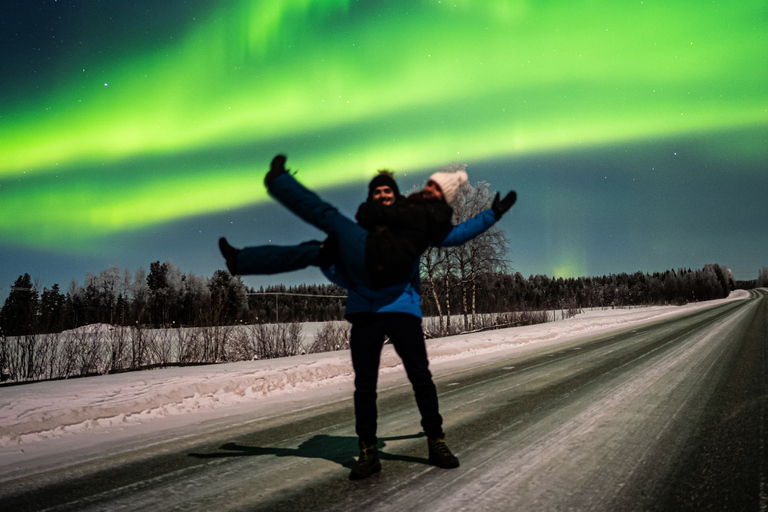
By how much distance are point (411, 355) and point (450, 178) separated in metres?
1.07

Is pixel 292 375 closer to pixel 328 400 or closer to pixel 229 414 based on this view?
pixel 328 400

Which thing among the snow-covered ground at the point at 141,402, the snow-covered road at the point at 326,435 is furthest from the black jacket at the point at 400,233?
the snow-covered ground at the point at 141,402

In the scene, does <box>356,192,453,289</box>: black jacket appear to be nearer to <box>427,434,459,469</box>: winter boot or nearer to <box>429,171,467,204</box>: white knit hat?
<box>429,171,467,204</box>: white knit hat

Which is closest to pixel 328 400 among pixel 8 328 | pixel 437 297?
pixel 8 328

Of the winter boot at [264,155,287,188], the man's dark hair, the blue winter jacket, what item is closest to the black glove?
the blue winter jacket

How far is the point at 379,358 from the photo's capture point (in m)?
2.79

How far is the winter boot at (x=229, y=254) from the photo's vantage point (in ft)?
8.20

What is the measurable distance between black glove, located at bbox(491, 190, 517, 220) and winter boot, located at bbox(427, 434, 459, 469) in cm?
145

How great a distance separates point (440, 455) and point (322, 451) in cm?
103

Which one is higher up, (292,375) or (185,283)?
(185,283)

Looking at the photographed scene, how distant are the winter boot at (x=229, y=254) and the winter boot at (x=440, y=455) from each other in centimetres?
161

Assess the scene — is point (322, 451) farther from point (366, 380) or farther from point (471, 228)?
point (471, 228)

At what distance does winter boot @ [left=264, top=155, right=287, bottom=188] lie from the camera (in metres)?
2.56

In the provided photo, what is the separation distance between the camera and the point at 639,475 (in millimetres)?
2807
